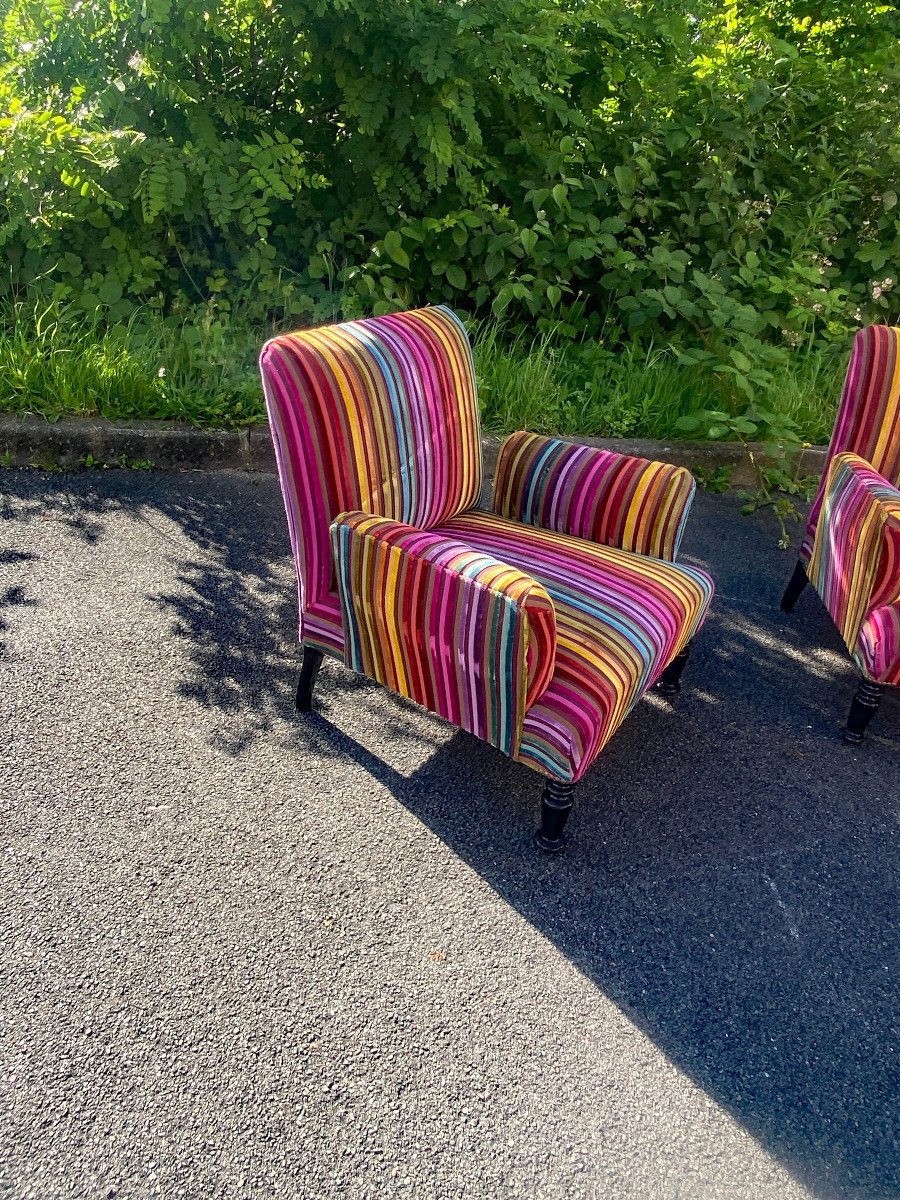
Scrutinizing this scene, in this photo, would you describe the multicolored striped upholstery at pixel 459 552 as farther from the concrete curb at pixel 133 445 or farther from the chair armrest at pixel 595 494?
the concrete curb at pixel 133 445

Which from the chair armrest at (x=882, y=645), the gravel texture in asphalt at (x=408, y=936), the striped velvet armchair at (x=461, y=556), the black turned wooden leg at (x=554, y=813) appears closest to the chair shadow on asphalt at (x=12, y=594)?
the gravel texture in asphalt at (x=408, y=936)

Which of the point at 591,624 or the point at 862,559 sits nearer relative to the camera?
the point at 591,624

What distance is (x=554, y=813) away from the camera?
6.81 ft

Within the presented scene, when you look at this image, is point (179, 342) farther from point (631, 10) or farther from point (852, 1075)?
point (852, 1075)

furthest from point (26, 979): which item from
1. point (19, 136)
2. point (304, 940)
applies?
point (19, 136)

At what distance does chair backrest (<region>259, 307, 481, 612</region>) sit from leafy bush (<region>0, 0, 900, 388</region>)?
1843 mm

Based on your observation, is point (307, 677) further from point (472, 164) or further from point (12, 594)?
point (472, 164)

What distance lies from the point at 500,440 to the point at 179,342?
162cm

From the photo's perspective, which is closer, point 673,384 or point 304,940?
point 304,940

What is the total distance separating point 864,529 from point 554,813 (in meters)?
1.30

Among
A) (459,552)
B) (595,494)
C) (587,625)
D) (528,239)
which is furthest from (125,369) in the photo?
(587,625)

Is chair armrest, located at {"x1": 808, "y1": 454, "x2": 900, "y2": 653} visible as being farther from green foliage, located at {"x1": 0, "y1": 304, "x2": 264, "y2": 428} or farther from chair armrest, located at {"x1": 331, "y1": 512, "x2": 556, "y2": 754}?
green foliage, located at {"x1": 0, "y1": 304, "x2": 264, "y2": 428}

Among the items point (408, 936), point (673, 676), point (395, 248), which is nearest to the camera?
point (408, 936)

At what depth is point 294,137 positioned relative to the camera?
4.26 metres
